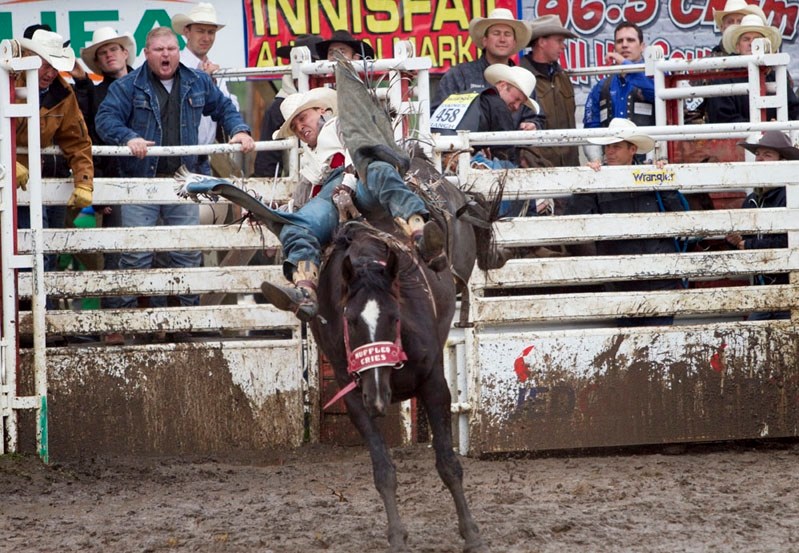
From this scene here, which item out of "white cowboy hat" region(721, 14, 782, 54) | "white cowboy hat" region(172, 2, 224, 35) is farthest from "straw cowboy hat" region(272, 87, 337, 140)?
"white cowboy hat" region(721, 14, 782, 54)

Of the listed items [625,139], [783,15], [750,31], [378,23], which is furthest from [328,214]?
[783,15]

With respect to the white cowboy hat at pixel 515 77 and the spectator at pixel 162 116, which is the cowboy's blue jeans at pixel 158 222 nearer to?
the spectator at pixel 162 116

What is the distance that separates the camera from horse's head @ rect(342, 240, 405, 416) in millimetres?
5191

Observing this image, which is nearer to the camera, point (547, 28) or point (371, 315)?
point (371, 315)

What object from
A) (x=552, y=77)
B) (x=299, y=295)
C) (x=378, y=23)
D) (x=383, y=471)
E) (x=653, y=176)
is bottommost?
(x=383, y=471)

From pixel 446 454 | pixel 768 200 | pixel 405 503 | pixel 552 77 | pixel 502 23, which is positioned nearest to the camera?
pixel 446 454

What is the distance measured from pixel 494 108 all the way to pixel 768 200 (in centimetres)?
183

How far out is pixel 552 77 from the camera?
937cm

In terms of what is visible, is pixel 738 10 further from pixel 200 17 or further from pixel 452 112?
pixel 200 17

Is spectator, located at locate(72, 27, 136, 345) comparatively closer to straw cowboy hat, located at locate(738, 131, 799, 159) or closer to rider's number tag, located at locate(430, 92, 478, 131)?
rider's number tag, located at locate(430, 92, 478, 131)

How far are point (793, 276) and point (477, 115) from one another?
2178 mm

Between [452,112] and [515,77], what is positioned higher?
[515,77]

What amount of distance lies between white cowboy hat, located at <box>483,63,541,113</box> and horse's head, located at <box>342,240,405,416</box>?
310 cm

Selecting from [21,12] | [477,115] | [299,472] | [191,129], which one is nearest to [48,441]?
[299,472]
